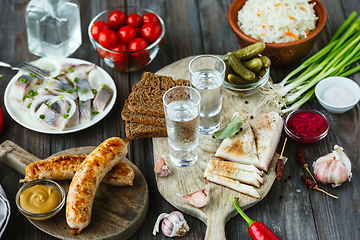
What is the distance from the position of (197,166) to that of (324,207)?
1.04 meters

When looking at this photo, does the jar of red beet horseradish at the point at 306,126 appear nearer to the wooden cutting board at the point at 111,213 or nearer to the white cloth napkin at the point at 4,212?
the wooden cutting board at the point at 111,213

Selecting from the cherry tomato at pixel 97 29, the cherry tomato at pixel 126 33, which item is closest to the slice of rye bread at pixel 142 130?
the cherry tomato at pixel 126 33

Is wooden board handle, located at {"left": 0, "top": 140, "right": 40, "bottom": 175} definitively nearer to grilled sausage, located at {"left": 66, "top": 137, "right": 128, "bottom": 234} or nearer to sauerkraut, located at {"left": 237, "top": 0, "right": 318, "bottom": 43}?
grilled sausage, located at {"left": 66, "top": 137, "right": 128, "bottom": 234}

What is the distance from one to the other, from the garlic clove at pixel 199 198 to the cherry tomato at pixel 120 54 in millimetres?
1563

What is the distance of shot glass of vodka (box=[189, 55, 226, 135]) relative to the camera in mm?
2873

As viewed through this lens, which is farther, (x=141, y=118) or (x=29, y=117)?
(x=29, y=117)

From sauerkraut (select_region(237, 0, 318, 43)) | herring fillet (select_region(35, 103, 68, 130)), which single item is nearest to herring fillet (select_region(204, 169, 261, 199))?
herring fillet (select_region(35, 103, 68, 130))

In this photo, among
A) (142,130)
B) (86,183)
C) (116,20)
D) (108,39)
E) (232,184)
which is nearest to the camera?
(86,183)

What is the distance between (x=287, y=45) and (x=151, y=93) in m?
1.36

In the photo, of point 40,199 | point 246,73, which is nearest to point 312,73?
point 246,73

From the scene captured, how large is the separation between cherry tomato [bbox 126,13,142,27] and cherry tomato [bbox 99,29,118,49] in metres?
0.29

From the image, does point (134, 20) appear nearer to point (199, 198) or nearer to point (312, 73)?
point (312, 73)

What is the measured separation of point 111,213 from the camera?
8.43 feet

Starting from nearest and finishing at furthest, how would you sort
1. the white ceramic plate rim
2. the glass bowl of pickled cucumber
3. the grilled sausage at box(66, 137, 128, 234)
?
the grilled sausage at box(66, 137, 128, 234), the glass bowl of pickled cucumber, the white ceramic plate rim
